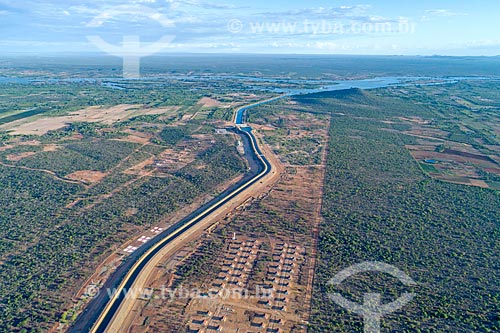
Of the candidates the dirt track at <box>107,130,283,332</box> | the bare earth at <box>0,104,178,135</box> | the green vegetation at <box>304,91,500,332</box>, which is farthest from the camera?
the bare earth at <box>0,104,178,135</box>

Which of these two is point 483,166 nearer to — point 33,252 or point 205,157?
point 205,157

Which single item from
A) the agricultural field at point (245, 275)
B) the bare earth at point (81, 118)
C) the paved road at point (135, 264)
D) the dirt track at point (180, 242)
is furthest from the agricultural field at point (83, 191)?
the agricultural field at point (245, 275)

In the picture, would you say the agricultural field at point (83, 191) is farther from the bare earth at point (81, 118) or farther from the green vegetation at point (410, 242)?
the green vegetation at point (410, 242)

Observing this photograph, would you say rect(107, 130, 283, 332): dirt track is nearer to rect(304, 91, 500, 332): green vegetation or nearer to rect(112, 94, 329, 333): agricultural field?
rect(112, 94, 329, 333): agricultural field

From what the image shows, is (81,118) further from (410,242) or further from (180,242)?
(410,242)

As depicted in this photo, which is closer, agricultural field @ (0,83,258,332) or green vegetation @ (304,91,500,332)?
green vegetation @ (304,91,500,332)

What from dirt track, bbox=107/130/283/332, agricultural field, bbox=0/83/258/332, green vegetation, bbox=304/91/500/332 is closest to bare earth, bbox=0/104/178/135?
agricultural field, bbox=0/83/258/332

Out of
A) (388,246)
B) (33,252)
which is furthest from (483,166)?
(33,252)

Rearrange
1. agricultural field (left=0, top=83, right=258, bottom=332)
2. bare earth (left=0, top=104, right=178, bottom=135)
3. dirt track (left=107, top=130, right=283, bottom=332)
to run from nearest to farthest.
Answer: dirt track (left=107, top=130, right=283, bottom=332), agricultural field (left=0, top=83, right=258, bottom=332), bare earth (left=0, top=104, right=178, bottom=135)

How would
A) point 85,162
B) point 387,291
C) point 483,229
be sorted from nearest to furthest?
point 387,291
point 483,229
point 85,162
